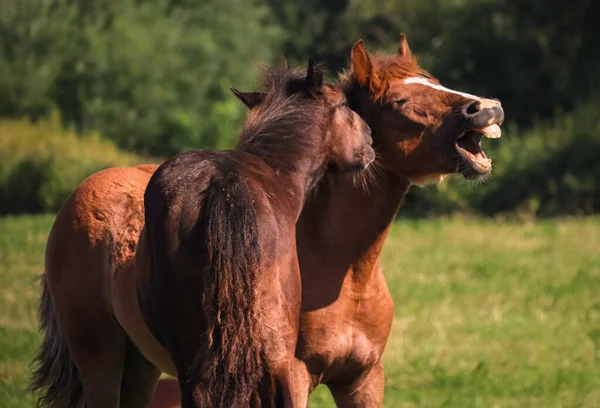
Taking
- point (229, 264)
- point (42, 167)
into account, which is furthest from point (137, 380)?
point (42, 167)

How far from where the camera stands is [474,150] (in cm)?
531

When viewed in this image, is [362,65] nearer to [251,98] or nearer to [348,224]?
[251,98]

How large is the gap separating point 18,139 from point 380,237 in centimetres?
2091

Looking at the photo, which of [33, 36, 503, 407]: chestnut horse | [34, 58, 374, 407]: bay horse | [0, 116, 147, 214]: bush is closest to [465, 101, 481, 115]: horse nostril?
[33, 36, 503, 407]: chestnut horse

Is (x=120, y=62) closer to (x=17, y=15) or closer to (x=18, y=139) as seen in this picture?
(x=17, y=15)

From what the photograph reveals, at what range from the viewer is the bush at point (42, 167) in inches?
880

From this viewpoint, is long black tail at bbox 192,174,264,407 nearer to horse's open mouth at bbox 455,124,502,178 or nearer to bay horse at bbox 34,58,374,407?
bay horse at bbox 34,58,374,407

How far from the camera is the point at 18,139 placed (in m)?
25.0

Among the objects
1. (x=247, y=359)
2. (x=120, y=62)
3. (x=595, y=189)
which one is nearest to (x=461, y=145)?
(x=247, y=359)

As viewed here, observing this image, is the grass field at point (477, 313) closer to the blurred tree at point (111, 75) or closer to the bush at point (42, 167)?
the bush at point (42, 167)

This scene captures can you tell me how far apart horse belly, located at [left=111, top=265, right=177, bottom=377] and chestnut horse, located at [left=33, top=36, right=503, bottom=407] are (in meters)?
0.02

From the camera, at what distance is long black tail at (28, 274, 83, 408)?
576cm

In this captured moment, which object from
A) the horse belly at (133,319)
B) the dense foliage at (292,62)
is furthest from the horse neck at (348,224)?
the dense foliage at (292,62)

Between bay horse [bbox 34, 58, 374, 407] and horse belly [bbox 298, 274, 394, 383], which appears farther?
horse belly [bbox 298, 274, 394, 383]
